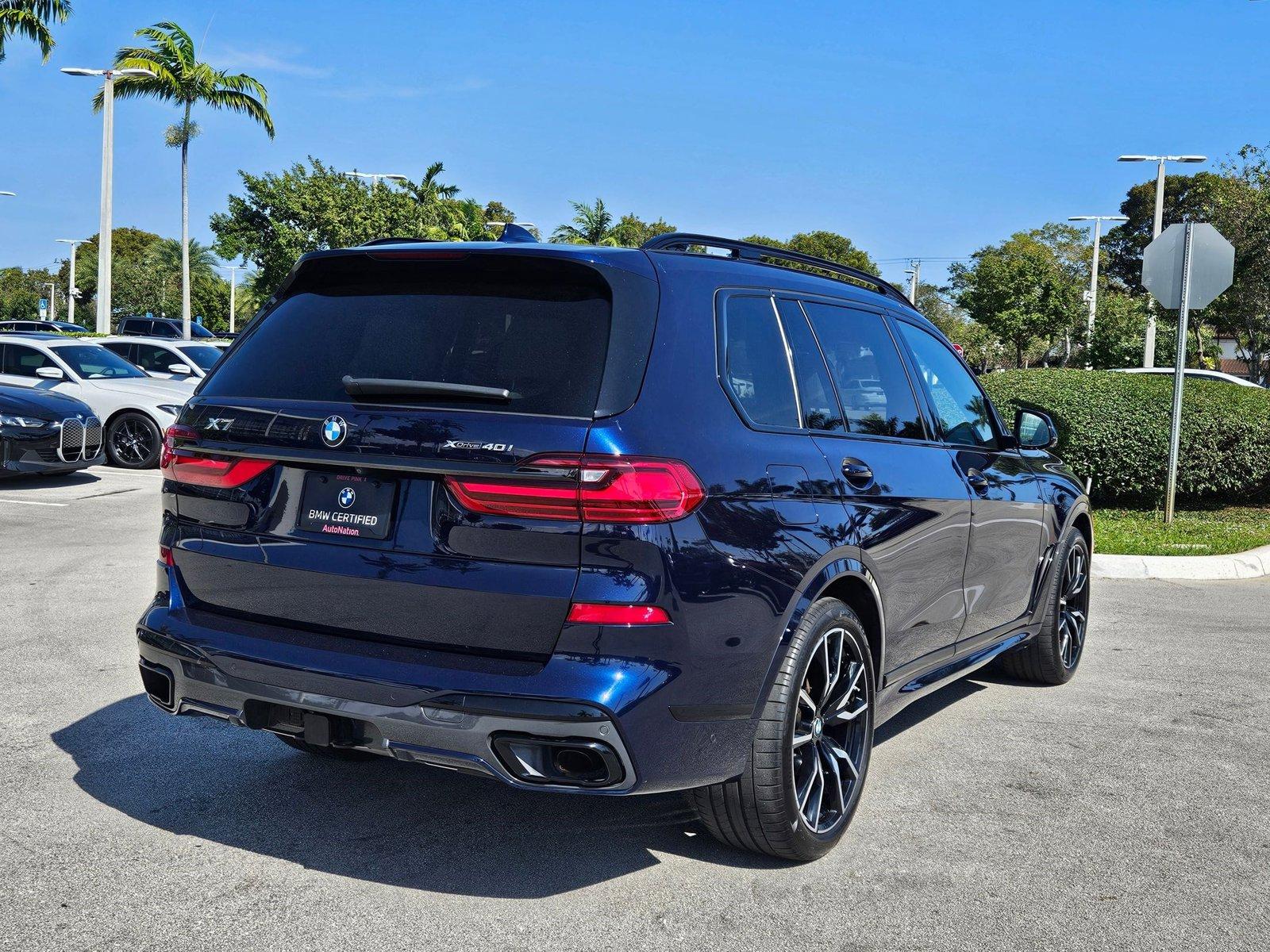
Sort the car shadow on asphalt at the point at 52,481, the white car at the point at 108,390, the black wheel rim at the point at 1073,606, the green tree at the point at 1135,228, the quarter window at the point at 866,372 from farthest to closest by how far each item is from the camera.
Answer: the green tree at the point at 1135,228 < the white car at the point at 108,390 < the car shadow on asphalt at the point at 52,481 < the black wheel rim at the point at 1073,606 < the quarter window at the point at 866,372

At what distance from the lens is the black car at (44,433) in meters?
13.2

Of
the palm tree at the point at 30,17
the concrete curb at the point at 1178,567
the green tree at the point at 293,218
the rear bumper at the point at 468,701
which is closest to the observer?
the rear bumper at the point at 468,701

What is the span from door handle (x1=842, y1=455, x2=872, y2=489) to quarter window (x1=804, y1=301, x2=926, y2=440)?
14cm

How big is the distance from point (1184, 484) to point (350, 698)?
1223cm

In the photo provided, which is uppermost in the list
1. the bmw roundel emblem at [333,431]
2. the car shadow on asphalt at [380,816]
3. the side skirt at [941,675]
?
the bmw roundel emblem at [333,431]

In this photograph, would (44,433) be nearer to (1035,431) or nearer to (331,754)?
(331,754)

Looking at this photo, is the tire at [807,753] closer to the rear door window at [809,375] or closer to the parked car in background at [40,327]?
the rear door window at [809,375]

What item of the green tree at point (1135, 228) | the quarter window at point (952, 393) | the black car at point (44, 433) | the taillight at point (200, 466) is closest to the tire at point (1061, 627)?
the quarter window at point (952, 393)

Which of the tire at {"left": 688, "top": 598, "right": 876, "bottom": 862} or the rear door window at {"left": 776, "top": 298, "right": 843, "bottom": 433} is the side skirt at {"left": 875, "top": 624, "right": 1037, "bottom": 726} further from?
the rear door window at {"left": 776, "top": 298, "right": 843, "bottom": 433}

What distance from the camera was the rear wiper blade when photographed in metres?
3.33

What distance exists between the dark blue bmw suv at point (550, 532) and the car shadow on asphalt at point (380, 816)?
41 cm

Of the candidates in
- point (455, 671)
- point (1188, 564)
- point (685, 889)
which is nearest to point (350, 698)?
point (455, 671)

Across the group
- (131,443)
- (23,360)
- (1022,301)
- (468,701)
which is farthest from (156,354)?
(1022,301)

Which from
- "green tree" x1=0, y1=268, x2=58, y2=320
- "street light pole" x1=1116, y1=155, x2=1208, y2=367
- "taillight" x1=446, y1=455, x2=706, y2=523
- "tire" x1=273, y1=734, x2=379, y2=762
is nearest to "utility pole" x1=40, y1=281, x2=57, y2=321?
"green tree" x1=0, y1=268, x2=58, y2=320
